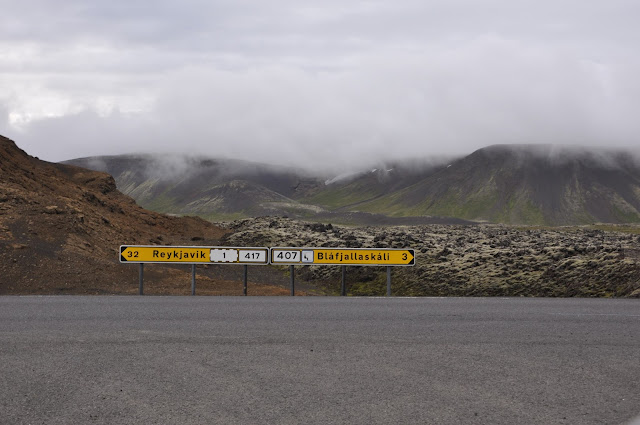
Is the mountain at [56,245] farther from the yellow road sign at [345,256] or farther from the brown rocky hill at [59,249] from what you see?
the yellow road sign at [345,256]

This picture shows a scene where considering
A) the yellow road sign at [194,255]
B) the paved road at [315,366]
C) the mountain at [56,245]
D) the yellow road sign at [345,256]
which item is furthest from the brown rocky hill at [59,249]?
the paved road at [315,366]

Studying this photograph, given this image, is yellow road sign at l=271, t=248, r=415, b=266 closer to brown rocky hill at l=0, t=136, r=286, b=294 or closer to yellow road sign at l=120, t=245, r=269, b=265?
yellow road sign at l=120, t=245, r=269, b=265

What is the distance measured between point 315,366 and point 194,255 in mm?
13932

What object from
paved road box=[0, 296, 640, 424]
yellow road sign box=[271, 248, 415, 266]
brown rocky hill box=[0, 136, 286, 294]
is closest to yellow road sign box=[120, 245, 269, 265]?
yellow road sign box=[271, 248, 415, 266]

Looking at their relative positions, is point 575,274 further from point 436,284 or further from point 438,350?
point 438,350

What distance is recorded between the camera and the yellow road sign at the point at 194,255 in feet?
75.3

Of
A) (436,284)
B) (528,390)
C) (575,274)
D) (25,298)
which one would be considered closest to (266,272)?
(436,284)

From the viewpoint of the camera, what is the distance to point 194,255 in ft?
76.0

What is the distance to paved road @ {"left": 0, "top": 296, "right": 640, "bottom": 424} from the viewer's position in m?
7.74

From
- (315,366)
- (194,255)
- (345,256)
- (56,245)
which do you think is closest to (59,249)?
(56,245)

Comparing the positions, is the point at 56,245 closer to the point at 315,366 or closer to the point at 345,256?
the point at 345,256

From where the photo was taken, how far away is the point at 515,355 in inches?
425

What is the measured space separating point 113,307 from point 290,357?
732cm

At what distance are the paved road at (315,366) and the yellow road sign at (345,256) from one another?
22.7 feet
